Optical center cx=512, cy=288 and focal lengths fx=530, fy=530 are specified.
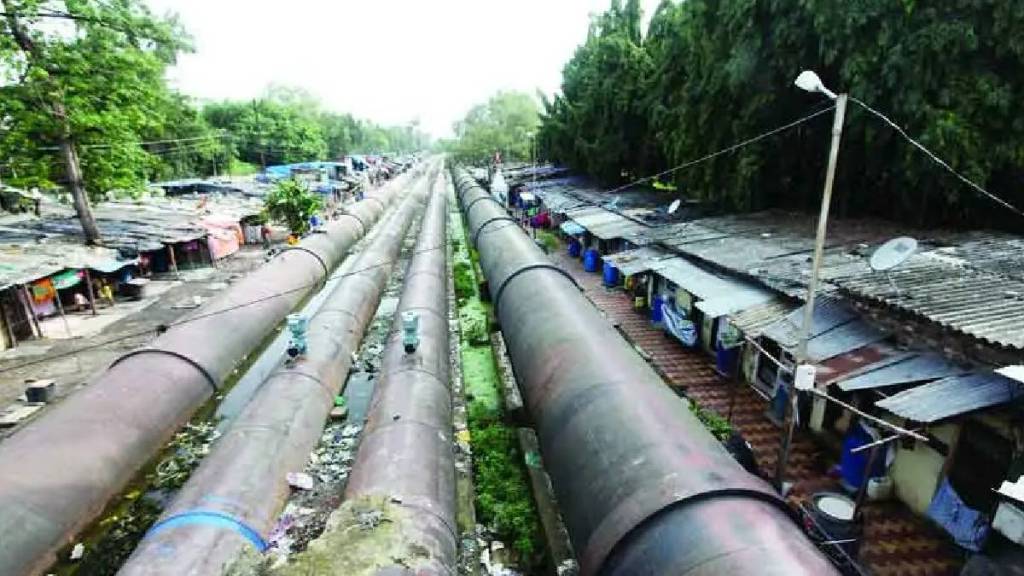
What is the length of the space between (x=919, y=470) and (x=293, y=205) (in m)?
31.9

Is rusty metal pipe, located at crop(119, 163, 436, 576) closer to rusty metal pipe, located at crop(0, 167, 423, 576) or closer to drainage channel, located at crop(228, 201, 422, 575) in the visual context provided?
drainage channel, located at crop(228, 201, 422, 575)

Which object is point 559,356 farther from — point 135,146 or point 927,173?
point 135,146

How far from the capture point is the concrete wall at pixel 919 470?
836 cm

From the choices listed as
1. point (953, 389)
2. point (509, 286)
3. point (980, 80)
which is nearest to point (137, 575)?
point (509, 286)

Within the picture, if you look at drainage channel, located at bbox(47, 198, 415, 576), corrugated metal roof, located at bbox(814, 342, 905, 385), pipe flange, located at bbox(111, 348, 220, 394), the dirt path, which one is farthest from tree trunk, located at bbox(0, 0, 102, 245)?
corrugated metal roof, located at bbox(814, 342, 905, 385)

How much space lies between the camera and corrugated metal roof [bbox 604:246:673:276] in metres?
16.3

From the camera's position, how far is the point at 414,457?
326 inches

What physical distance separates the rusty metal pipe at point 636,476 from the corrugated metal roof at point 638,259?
283 inches

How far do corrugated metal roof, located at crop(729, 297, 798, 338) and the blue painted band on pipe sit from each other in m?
9.10

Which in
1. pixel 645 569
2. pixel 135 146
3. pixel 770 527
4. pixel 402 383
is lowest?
pixel 402 383

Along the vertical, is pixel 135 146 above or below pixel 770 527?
above

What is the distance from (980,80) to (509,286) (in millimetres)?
11582

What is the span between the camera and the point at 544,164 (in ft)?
180

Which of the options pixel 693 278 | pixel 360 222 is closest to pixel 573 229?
pixel 693 278
